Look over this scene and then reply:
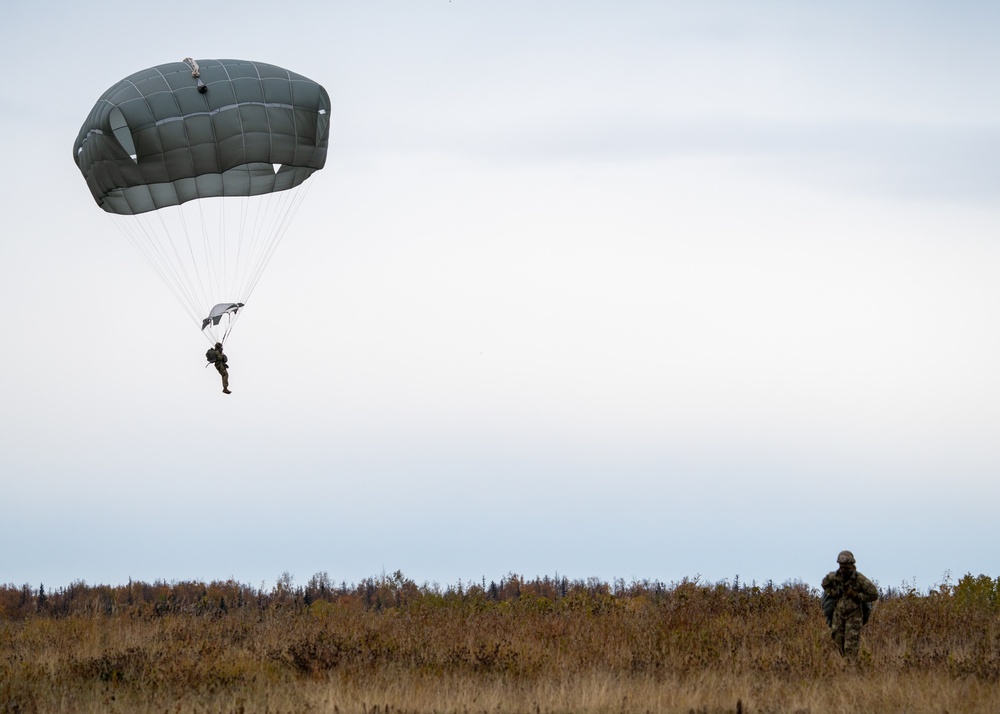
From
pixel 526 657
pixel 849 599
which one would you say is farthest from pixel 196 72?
pixel 849 599

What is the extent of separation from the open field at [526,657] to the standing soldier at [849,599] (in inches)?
11.7

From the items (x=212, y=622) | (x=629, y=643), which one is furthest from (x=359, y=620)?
→ (x=629, y=643)

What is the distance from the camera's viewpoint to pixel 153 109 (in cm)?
2031

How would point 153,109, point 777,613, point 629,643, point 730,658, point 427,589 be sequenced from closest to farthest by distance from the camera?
point 730,658 → point 629,643 → point 777,613 → point 153,109 → point 427,589

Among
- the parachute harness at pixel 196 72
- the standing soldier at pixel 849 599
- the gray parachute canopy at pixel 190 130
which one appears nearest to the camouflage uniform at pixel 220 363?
the gray parachute canopy at pixel 190 130

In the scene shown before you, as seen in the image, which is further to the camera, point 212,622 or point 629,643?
point 212,622

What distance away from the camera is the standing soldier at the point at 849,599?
46.7 feet

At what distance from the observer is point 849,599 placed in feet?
47.0

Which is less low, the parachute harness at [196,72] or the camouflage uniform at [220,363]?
the parachute harness at [196,72]

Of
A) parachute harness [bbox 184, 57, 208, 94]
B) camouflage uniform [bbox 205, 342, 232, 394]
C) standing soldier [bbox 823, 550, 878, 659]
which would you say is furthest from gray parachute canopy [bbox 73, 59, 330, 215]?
standing soldier [bbox 823, 550, 878, 659]

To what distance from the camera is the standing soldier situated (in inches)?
560

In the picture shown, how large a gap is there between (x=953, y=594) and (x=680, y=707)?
940 centimetres

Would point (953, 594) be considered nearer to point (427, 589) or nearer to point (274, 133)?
point (427, 589)

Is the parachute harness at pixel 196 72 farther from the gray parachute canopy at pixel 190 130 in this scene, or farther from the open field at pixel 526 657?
the open field at pixel 526 657
